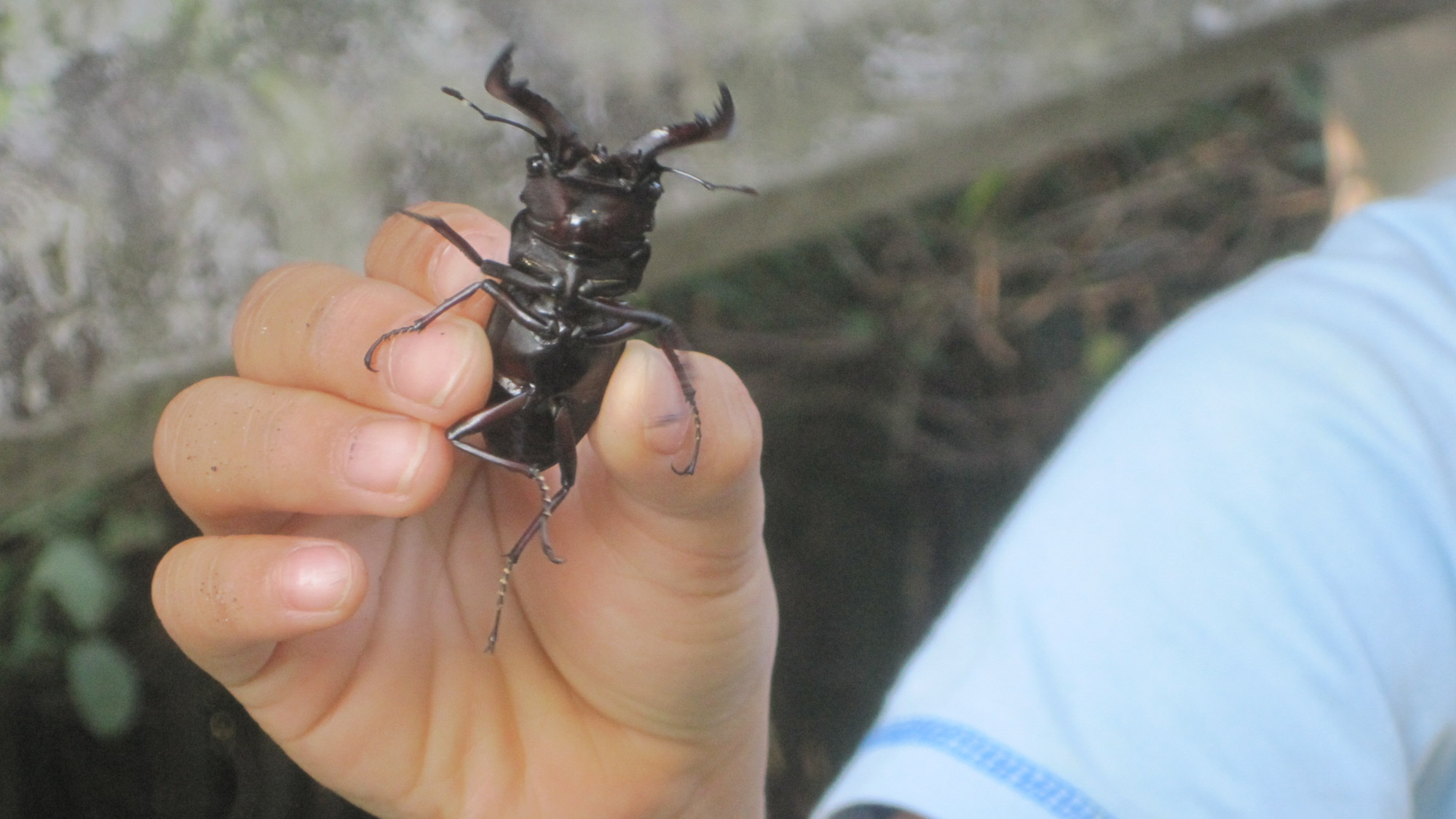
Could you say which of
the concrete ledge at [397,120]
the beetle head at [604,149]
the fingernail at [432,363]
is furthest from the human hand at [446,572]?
the concrete ledge at [397,120]

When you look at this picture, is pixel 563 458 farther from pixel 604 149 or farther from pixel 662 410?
pixel 604 149

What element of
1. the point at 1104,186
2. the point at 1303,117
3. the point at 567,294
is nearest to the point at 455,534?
the point at 567,294

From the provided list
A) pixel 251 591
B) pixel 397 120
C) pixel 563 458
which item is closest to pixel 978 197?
pixel 397 120

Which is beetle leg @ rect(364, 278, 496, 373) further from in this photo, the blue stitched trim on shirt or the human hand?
the blue stitched trim on shirt

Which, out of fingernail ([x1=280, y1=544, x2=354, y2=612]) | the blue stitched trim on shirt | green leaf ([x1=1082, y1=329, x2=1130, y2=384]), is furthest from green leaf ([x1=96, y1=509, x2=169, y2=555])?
green leaf ([x1=1082, y1=329, x2=1130, y2=384])

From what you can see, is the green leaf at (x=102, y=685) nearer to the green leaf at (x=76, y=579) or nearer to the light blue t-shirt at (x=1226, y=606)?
the green leaf at (x=76, y=579)

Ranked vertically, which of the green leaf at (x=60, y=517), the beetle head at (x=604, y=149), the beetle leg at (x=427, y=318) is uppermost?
the beetle head at (x=604, y=149)
